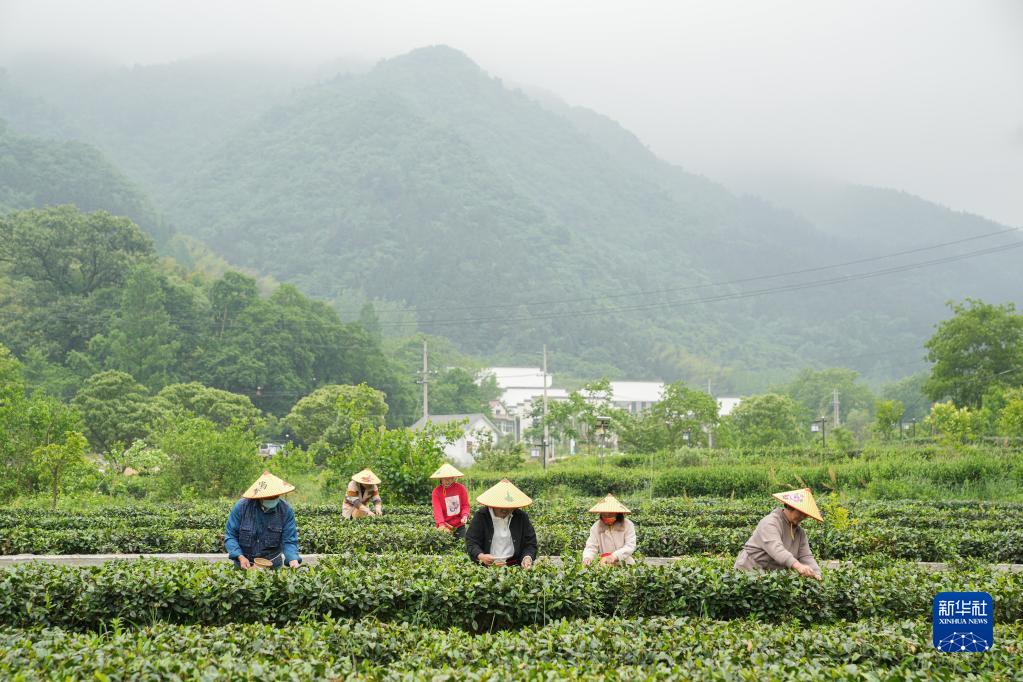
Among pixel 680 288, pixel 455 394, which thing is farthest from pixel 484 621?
pixel 680 288

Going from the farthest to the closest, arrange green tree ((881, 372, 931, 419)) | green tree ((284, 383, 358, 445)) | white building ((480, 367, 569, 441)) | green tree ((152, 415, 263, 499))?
1. white building ((480, 367, 569, 441))
2. green tree ((881, 372, 931, 419))
3. green tree ((284, 383, 358, 445))
4. green tree ((152, 415, 263, 499))

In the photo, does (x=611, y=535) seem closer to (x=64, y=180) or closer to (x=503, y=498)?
(x=503, y=498)

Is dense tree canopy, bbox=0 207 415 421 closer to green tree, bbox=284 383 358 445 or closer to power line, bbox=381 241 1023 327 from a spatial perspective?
green tree, bbox=284 383 358 445

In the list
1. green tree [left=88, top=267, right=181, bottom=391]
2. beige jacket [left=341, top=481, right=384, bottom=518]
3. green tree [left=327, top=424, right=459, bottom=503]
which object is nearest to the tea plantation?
beige jacket [left=341, top=481, right=384, bottom=518]

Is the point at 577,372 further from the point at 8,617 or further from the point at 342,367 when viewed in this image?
the point at 8,617

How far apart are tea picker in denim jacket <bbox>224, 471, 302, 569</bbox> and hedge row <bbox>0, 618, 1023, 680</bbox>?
2025 mm

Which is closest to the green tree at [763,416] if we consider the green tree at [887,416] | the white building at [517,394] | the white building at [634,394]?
the green tree at [887,416]

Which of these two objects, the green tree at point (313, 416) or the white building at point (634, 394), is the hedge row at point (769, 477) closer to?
the green tree at point (313, 416)

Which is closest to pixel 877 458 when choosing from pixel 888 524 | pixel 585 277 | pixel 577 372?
pixel 888 524

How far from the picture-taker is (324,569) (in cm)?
864

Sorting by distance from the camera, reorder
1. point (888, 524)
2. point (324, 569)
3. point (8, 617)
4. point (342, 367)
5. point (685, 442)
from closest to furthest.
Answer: point (8, 617), point (324, 569), point (888, 524), point (685, 442), point (342, 367)

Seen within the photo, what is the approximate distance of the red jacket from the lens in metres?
12.6

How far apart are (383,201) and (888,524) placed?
163m

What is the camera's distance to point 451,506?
12.7 metres
